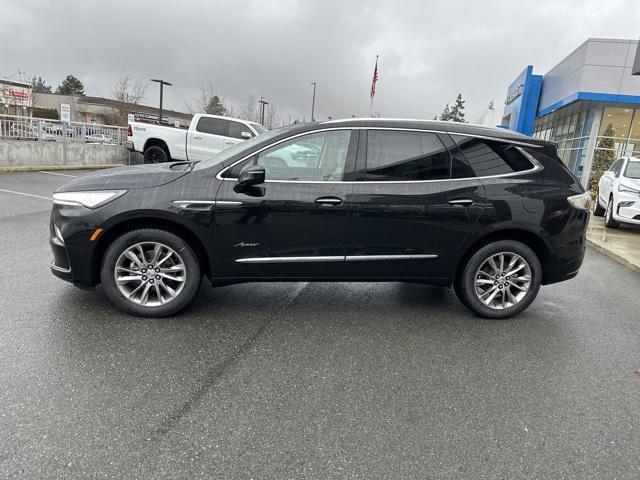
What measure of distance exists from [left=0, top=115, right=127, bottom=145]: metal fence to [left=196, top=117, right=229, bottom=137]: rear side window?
5.34 metres

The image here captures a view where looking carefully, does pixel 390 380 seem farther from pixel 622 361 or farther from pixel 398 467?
pixel 622 361

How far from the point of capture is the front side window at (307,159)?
159 inches

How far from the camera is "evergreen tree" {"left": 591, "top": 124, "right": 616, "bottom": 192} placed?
20.8m

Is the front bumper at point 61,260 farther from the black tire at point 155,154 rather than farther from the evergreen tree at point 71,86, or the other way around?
the evergreen tree at point 71,86

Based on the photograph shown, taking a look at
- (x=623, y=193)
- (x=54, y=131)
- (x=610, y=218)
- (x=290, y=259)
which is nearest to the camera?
(x=290, y=259)

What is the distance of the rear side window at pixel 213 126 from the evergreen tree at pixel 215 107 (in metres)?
32.9

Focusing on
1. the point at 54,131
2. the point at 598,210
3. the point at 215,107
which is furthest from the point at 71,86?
the point at 598,210

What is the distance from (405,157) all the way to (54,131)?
603 inches

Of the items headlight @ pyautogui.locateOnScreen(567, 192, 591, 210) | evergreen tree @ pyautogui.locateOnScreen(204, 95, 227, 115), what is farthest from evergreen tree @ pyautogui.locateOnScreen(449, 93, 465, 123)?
headlight @ pyautogui.locateOnScreen(567, 192, 591, 210)

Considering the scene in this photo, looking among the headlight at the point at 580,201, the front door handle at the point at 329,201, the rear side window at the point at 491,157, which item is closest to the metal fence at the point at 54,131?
the front door handle at the point at 329,201

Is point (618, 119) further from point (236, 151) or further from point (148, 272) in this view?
point (148, 272)

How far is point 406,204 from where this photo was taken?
13.5 ft

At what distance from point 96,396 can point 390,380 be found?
1894 millimetres

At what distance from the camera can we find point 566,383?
333cm
